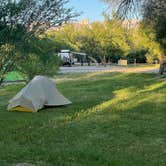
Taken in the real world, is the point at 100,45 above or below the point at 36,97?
above

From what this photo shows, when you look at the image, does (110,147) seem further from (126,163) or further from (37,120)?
(37,120)

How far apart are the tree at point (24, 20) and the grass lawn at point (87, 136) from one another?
170 centimetres

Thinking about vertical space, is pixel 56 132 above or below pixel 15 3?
below

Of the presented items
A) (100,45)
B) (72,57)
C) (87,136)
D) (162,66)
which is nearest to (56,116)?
(87,136)

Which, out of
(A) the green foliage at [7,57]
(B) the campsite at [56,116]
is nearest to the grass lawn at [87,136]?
(B) the campsite at [56,116]

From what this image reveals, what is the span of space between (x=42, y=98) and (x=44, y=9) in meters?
7.35

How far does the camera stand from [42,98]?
15.5 metres

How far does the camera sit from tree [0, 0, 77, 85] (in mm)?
7633

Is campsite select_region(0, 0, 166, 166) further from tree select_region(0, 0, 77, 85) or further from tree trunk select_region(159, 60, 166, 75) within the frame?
tree trunk select_region(159, 60, 166, 75)

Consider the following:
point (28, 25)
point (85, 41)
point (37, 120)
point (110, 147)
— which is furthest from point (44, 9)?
point (85, 41)

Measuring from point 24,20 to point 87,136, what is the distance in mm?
2961

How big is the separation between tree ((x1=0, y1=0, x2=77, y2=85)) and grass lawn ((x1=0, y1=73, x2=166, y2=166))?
170 centimetres

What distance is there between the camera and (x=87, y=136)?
962 cm

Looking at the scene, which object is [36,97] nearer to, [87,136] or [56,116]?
[56,116]
